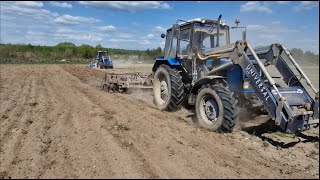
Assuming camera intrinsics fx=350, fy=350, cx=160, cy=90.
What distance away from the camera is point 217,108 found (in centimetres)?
694

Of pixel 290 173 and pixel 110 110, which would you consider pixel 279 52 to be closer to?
pixel 290 173

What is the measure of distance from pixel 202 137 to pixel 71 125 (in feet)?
8.96

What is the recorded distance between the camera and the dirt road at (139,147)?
472cm

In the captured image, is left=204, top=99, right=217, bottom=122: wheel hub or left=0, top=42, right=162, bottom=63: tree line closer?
left=204, top=99, right=217, bottom=122: wheel hub

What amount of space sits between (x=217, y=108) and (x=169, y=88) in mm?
1980

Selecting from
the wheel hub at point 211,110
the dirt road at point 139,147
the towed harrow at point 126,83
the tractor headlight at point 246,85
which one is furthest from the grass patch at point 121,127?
the towed harrow at point 126,83

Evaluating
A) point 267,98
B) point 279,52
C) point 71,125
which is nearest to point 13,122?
point 71,125

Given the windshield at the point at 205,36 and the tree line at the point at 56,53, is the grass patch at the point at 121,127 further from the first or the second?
the tree line at the point at 56,53

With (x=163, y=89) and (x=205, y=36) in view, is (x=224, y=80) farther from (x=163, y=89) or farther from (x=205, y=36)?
(x=163, y=89)

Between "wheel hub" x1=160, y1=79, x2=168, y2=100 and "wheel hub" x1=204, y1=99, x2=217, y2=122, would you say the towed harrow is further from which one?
"wheel hub" x1=204, y1=99, x2=217, y2=122

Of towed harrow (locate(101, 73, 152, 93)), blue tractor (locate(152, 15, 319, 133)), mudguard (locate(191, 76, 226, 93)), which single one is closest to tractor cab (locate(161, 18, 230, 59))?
blue tractor (locate(152, 15, 319, 133))

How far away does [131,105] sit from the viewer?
9695 mm

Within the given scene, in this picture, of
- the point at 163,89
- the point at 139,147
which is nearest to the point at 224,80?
the point at 163,89

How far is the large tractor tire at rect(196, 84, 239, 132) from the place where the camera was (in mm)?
6559
